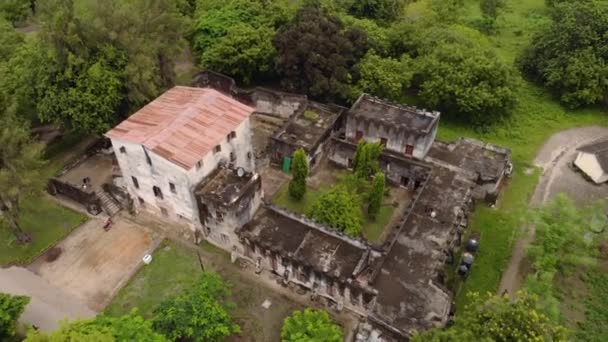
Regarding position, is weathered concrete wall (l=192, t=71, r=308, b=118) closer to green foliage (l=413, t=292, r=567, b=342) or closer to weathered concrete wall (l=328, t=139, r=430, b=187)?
weathered concrete wall (l=328, t=139, r=430, b=187)

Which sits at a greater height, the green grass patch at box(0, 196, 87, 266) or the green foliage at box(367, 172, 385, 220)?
the green foliage at box(367, 172, 385, 220)

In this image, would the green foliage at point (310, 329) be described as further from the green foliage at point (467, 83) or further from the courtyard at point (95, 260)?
the green foliage at point (467, 83)

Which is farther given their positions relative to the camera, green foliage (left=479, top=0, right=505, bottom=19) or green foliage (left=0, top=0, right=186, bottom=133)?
green foliage (left=479, top=0, right=505, bottom=19)

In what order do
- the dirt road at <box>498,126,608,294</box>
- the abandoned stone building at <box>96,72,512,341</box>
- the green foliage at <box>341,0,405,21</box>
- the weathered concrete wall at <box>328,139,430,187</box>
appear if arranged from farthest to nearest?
the green foliage at <box>341,0,405,21</box>
the weathered concrete wall at <box>328,139,430,187</box>
the dirt road at <box>498,126,608,294</box>
the abandoned stone building at <box>96,72,512,341</box>

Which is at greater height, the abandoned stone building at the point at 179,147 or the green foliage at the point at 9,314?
the abandoned stone building at the point at 179,147

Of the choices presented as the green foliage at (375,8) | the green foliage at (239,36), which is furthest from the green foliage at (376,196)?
the green foliage at (375,8)

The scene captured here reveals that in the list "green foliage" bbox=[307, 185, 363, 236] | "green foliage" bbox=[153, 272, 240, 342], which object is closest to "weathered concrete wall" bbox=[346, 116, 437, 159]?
"green foliage" bbox=[307, 185, 363, 236]

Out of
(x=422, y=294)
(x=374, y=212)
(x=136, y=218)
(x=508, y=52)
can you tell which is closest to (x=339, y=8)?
(x=508, y=52)
